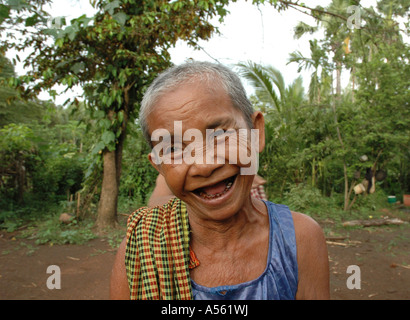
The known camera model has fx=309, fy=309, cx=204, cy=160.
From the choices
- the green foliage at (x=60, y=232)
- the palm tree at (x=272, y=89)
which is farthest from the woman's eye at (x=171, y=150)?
the palm tree at (x=272, y=89)

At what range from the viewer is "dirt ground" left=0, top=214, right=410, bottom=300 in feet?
11.9

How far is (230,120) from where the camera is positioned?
1137 millimetres

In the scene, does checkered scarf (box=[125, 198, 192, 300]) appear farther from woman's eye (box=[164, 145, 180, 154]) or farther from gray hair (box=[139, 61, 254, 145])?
gray hair (box=[139, 61, 254, 145])

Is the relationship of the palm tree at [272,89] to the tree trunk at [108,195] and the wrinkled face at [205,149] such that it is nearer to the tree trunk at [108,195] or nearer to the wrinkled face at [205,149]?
the tree trunk at [108,195]

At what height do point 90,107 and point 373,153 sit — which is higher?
point 90,107

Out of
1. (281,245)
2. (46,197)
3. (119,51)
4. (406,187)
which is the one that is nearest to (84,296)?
(281,245)

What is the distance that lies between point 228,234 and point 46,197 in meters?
8.37

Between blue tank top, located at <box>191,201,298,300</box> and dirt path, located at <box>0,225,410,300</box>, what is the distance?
113 inches

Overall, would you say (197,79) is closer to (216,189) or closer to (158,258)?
(216,189)

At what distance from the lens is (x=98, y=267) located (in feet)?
14.2

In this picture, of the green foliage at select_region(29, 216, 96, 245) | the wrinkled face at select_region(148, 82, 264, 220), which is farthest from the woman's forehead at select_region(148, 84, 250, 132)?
the green foliage at select_region(29, 216, 96, 245)

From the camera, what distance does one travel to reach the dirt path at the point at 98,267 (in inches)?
143

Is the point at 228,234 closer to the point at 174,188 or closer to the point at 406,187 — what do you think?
the point at 174,188

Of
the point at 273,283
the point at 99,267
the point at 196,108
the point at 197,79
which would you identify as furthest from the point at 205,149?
the point at 99,267
